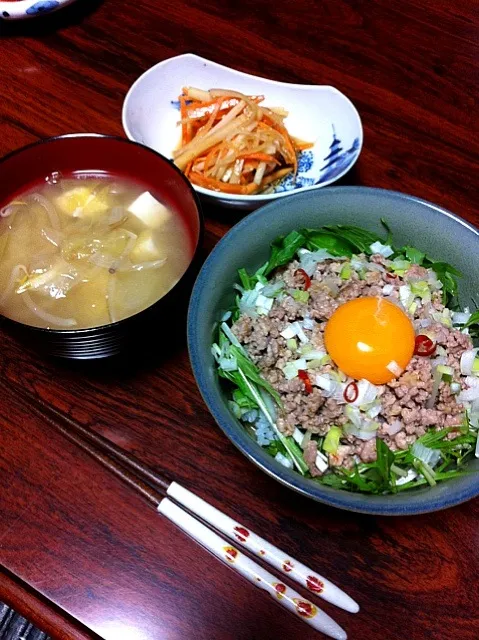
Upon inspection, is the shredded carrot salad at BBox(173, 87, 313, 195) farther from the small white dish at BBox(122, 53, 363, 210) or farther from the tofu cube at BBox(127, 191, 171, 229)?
the tofu cube at BBox(127, 191, 171, 229)

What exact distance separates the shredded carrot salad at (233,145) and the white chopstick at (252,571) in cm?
107

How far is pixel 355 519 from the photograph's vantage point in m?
1.49

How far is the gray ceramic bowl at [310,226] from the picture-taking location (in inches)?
56.9

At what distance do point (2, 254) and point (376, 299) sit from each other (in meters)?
1.02

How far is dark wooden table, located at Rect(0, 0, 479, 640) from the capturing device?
4.51 feet

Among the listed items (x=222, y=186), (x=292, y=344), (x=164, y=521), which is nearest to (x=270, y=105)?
(x=222, y=186)

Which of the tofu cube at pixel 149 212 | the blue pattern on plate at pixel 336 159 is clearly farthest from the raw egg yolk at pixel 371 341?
the blue pattern on plate at pixel 336 159

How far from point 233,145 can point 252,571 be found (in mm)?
1369

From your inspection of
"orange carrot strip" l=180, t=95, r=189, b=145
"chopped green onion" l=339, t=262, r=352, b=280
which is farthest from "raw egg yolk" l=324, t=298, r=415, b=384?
"orange carrot strip" l=180, t=95, r=189, b=145

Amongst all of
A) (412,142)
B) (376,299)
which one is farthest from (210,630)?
(412,142)

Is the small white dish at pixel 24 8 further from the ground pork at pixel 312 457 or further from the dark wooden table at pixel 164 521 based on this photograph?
the ground pork at pixel 312 457

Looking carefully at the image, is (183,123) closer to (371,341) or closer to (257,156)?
(257,156)

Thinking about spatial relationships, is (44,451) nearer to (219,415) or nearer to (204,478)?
(204,478)

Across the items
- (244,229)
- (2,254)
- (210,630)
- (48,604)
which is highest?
(244,229)
